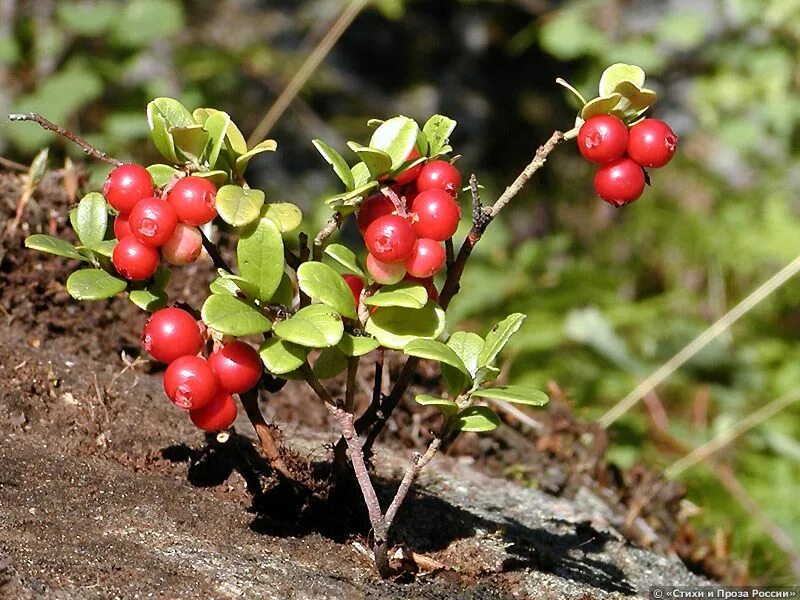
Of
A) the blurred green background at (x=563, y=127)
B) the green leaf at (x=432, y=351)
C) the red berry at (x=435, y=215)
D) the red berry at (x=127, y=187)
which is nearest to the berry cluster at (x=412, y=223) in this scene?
the red berry at (x=435, y=215)

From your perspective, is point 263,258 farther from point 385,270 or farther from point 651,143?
point 651,143

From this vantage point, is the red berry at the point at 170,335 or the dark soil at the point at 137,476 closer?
the red berry at the point at 170,335

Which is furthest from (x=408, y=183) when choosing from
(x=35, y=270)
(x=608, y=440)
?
(x=608, y=440)

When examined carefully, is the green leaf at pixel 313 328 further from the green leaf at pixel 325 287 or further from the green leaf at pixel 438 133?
the green leaf at pixel 438 133

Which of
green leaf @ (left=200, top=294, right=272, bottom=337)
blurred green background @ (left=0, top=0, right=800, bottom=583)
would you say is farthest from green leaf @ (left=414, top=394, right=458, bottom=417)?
blurred green background @ (left=0, top=0, right=800, bottom=583)

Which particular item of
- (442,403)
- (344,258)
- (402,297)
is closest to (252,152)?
(344,258)

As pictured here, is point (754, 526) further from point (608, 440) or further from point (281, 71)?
point (281, 71)

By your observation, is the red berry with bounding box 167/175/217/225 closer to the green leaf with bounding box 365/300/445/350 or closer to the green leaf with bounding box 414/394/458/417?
the green leaf with bounding box 365/300/445/350
